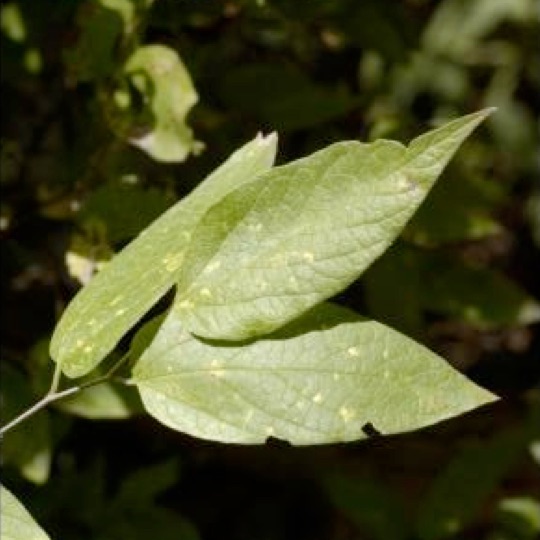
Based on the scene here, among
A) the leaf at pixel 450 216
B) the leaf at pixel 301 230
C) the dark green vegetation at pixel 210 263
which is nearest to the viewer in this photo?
the leaf at pixel 301 230

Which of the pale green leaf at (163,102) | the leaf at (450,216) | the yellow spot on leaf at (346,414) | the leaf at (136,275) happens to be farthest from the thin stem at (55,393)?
the leaf at (450,216)

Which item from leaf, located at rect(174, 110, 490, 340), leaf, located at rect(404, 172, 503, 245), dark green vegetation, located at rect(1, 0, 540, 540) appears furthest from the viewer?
leaf, located at rect(404, 172, 503, 245)

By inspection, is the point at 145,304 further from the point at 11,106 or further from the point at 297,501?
the point at 297,501

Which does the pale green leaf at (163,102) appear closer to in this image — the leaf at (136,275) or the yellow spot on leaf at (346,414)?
the leaf at (136,275)

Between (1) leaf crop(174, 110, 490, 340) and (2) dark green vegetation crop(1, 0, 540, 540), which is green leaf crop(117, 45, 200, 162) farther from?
(1) leaf crop(174, 110, 490, 340)

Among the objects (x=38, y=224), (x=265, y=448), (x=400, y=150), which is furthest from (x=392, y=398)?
(x=265, y=448)

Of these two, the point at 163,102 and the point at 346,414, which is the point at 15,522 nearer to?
the point at 346,414

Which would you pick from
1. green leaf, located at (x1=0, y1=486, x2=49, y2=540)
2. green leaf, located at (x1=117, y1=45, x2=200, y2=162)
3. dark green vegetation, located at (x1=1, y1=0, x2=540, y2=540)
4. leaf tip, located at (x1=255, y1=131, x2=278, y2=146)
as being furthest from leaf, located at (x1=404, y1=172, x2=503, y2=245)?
green leaf, located at (x1=0, y1=486, x2=49, y2=540)
